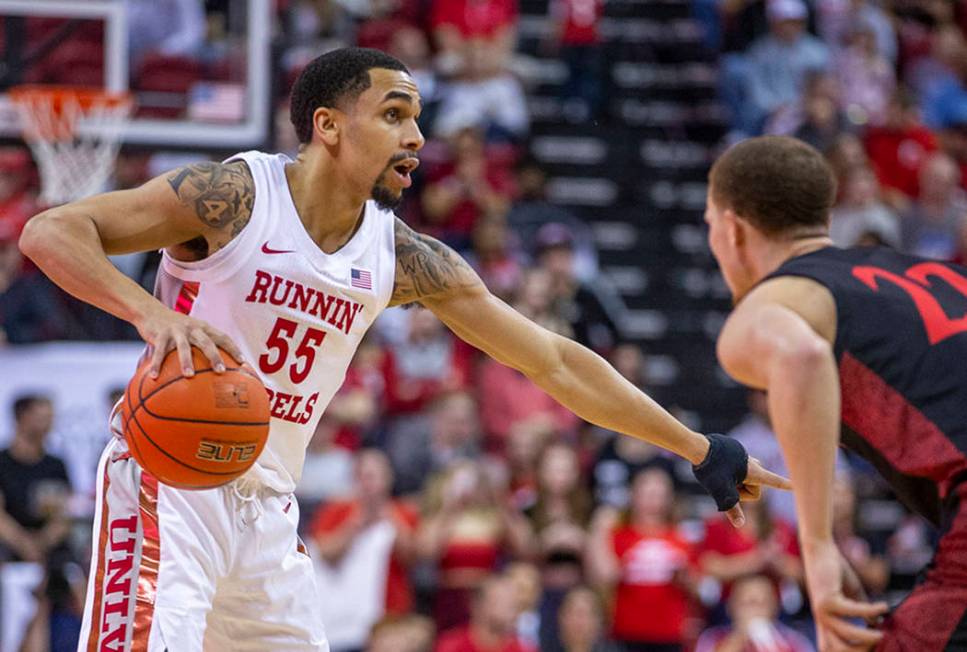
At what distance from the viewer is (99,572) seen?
444cm

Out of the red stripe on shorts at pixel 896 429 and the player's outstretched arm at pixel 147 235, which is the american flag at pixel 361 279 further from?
the red stripe on shorts at pixel 896 429

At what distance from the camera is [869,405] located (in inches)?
153

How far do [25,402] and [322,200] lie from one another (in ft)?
17.2

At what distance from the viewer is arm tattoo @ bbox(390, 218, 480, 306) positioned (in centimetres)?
492

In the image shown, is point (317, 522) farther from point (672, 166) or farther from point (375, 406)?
point (672, 166)

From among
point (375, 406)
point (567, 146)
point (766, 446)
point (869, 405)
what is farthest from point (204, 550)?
point (567, 146)

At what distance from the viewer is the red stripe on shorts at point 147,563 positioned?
4.30 metres

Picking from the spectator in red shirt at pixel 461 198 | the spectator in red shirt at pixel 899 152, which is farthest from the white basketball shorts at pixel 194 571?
the spectator in red shirt at pixel 899 152

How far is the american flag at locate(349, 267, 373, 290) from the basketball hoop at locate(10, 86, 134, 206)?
4.70 metres

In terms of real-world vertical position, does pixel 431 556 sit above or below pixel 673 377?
above

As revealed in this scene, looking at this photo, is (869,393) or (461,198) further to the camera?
(461,198)

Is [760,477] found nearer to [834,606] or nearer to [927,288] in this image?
[927,288]

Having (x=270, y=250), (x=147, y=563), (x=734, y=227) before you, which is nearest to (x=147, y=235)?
(x=270, y=250)

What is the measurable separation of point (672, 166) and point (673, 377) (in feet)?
7.69
